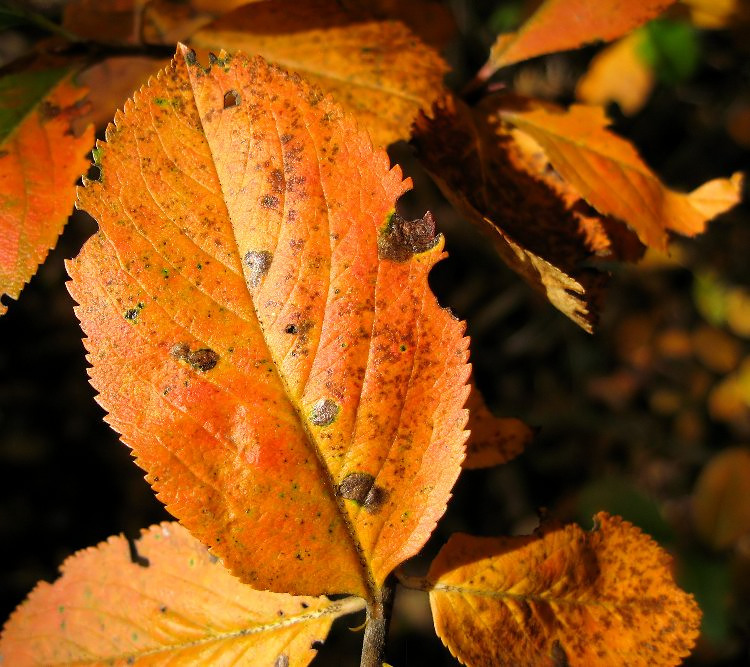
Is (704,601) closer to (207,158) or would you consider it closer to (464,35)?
(207,158)

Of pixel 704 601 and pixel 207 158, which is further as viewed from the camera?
pixel 704 601

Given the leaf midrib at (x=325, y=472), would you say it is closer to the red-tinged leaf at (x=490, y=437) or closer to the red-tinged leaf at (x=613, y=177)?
the red-tinged leaf at (x=490, y=437)

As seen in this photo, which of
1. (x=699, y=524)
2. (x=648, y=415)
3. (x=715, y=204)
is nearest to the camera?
(x=715, y=204)

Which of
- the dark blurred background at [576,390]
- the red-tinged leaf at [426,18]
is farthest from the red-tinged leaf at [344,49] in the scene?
the dark blurred background at [576,390]

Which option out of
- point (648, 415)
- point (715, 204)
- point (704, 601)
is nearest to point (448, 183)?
point (715, 204)

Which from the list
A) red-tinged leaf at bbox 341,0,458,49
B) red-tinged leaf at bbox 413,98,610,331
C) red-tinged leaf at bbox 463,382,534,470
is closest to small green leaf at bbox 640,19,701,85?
red-tinged leaf at bbox 341,0,458,49

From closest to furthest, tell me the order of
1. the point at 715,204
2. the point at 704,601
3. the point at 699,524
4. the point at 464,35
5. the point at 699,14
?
1. the point at 715,204
2. the point at 699,14
3. the point at 704,601
4. the point at 699,524
5. the point at 464,35

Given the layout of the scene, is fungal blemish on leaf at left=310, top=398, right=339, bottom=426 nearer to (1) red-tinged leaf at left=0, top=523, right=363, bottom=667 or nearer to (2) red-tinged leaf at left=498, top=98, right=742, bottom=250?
(1) red-tinged leaf at left=0, top=523, right=363, bottom=667
